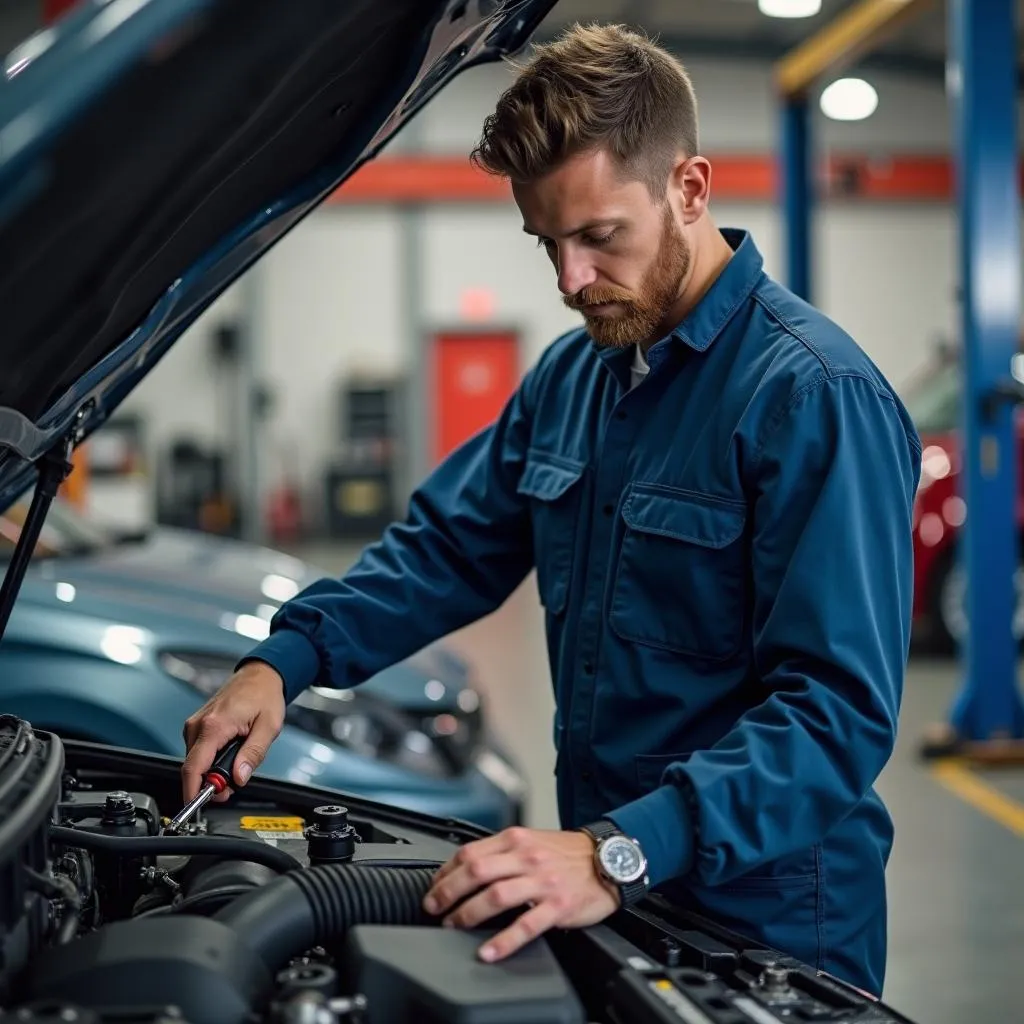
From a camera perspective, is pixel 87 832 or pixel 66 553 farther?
pixel 66 553

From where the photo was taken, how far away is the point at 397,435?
48.4 ft

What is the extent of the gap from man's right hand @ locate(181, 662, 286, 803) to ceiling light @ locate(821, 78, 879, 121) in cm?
1049

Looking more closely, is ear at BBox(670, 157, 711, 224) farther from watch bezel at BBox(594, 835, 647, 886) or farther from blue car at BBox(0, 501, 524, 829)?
blue car at BBox(0, 501, 524, 829)

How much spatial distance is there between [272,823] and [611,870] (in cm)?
58

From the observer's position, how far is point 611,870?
122 cm

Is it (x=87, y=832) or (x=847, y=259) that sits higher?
(x=847, y=259)

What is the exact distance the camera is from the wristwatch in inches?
48.2

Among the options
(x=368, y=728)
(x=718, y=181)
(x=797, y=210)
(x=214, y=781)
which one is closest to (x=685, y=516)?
(x=214, y=781)

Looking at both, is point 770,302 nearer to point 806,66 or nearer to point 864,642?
point 864,642

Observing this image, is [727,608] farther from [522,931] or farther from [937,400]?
[937,400]


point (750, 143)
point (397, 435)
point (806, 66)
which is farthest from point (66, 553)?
point (750, 143)

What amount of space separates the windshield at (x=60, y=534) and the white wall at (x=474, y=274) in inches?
427

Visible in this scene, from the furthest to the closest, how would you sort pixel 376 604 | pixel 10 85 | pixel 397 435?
1. pixel 397 435
2. pixel 376 604
3. pixel 10 85

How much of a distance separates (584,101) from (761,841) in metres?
0.75
